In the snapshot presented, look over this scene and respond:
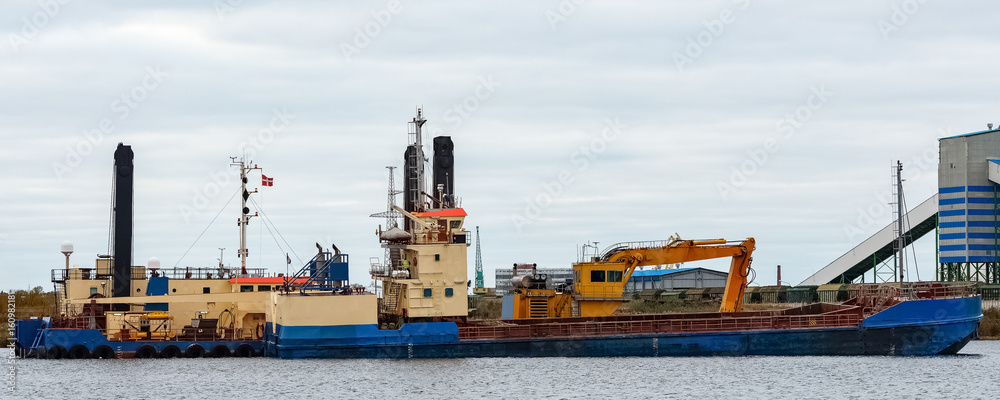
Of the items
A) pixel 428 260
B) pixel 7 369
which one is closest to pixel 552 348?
pixel 428 260

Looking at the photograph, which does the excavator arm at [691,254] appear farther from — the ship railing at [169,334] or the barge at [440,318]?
the ship railing at [169,334]

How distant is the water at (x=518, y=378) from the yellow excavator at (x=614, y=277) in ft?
11.7

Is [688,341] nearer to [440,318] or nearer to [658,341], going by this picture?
[658,341]

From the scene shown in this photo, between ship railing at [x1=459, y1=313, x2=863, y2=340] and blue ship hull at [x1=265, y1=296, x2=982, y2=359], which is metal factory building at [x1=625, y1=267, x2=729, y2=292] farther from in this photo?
blue ship hull at [x1=265, y1=296, x2=982, y2=359]

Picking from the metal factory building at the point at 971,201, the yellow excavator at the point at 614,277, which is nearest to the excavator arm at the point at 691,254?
the yellow excavator at the point at 614,277

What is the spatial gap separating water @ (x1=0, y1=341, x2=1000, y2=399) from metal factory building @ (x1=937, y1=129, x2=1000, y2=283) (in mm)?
26918

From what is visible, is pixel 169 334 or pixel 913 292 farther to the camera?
pixel 169 334

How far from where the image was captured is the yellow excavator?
49844mm

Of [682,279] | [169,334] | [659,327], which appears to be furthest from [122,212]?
[682,279]

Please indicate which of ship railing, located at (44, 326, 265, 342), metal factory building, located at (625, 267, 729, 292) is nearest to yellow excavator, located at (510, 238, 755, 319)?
ship railing, located at (44, 326, 265, 342)

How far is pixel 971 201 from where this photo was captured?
241ft

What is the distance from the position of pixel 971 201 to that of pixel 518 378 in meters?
42.1

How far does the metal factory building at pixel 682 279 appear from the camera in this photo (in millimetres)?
90938

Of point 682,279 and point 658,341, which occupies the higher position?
point 682,279
